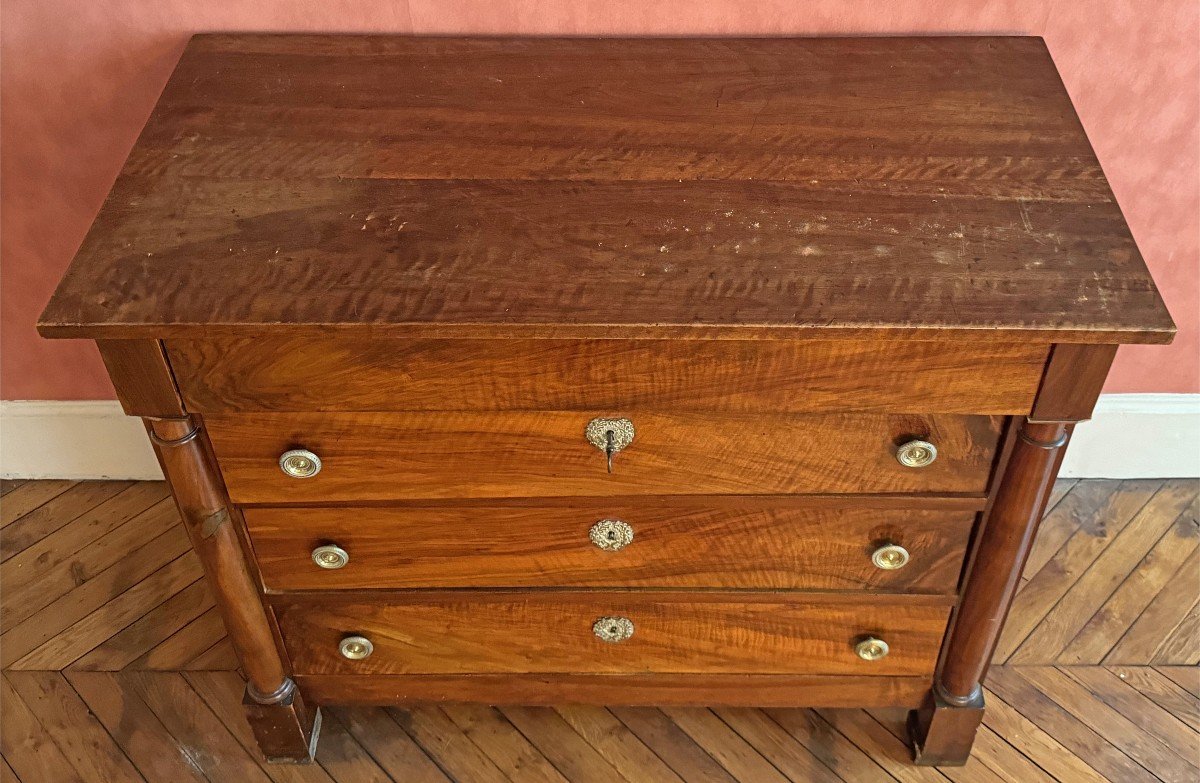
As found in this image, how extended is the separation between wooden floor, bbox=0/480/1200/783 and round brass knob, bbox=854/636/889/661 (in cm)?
26

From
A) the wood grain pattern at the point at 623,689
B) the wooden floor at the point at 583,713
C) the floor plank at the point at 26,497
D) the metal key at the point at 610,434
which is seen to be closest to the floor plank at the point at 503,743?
the wooden floor at the point at 583,713

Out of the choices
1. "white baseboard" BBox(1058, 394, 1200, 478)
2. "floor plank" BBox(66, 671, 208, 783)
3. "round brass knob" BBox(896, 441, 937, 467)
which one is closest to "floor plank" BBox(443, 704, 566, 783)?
"floor plank" BBox(66, 671, 208, 783)

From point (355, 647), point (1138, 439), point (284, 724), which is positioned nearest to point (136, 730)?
point (284, 724)

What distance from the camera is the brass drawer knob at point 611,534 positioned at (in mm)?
1245

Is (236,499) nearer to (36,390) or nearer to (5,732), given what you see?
(5,732)

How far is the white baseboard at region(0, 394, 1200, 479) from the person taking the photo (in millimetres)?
1837

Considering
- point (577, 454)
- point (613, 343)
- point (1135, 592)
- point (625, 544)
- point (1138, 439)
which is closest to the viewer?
point (613, 343)

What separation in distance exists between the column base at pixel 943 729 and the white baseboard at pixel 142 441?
626 millimetres

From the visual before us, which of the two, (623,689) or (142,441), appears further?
(142,441)

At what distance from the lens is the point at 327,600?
1.34m

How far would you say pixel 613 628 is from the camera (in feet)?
4.51

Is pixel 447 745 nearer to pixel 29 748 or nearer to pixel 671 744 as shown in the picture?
pixel 671 744

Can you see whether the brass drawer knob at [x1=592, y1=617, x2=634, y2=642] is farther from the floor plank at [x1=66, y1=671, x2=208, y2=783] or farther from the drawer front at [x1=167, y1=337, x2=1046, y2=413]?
the floor plank at [x1=66, y1=671, x2=208, y2=783]

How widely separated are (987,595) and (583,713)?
2.07ft
